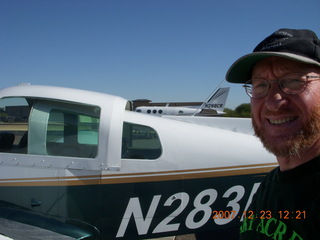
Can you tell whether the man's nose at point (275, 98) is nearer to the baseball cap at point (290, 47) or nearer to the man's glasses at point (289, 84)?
the man's glasses at point (289, 84)

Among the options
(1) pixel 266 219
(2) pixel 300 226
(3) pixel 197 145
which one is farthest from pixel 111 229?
(2) pixel 300 226

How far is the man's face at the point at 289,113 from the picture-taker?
899 millimetres

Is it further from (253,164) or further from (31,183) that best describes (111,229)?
(253,164)

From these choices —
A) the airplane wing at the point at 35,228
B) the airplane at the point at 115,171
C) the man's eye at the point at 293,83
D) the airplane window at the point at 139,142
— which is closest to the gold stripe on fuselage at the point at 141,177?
the airplane at the point at 115,171

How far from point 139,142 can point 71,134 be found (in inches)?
28.7

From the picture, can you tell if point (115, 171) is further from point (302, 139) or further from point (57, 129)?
point (302, 139)

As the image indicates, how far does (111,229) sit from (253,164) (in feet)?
5.24

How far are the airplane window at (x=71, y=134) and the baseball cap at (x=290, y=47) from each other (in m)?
1.81

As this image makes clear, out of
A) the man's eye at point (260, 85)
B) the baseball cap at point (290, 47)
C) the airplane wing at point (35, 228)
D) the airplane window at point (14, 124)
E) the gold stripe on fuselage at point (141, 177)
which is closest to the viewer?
the baseball cap at point (290, 47)

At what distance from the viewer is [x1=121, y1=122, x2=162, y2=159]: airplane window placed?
245cm

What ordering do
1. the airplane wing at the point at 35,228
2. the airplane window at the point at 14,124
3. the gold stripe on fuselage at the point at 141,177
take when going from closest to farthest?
the airplane wing at the point at 35,228, the gold stripe on fuselage at the point at 141,177, the airplane window at the point at 14,124

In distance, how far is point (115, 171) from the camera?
2344 millimetres

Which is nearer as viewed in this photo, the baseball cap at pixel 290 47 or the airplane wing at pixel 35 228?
the baseball cap at pixel 290 47

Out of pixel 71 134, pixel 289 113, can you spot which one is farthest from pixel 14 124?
pixel 289 113
